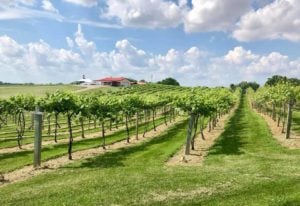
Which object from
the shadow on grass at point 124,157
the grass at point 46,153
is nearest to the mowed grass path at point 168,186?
the shadow on grass at point 124,157

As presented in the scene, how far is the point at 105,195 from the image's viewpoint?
57.5 ft

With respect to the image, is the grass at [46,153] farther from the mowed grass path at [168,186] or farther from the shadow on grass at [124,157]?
the mowed grass path at [168,186]

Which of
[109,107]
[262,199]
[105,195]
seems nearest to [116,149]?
[109,107]

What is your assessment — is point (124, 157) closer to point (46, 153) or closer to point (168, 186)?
point (46, 153)

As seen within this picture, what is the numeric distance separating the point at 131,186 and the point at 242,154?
1571 centimetres

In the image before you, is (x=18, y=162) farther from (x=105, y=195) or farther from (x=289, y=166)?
(x=289, y=166)

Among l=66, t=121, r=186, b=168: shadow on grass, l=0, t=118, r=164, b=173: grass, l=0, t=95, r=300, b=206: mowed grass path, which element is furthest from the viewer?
l=0, t=118, r=164, b=173: grass

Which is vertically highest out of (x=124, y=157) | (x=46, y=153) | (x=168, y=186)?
(x=168, y=186)

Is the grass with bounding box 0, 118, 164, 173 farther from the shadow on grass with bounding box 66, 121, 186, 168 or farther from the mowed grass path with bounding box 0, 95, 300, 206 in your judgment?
the mowed grass path with bounding box 0, 95, 300, 206

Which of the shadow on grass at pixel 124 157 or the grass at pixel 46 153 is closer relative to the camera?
the shadow on grass at pixel 124 157

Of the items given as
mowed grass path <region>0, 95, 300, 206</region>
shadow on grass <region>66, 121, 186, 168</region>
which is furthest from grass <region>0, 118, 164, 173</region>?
mowed grass path <region>0, 95, 300, 206</region>

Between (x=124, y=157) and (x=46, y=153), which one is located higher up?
(x=124, y=157)

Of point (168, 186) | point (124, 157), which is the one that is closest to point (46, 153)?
point (124, 157)

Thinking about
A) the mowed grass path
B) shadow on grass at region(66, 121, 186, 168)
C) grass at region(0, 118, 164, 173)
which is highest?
the mowed grass path
